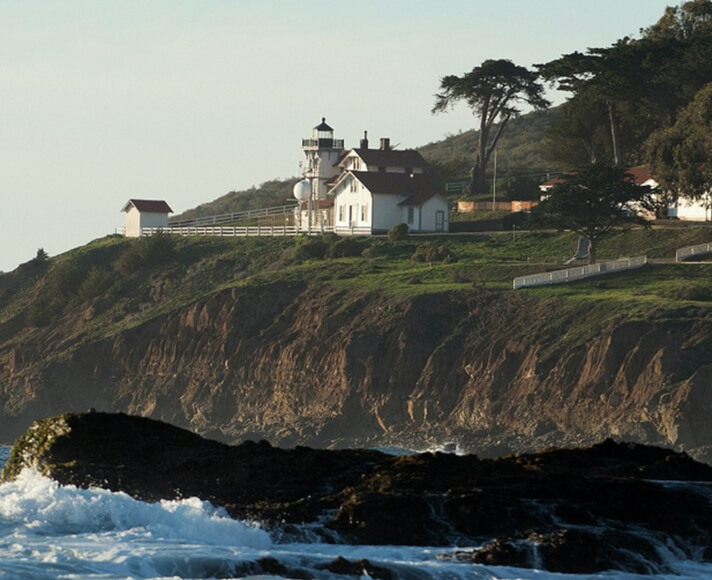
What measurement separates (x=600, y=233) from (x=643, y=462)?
2202 inches

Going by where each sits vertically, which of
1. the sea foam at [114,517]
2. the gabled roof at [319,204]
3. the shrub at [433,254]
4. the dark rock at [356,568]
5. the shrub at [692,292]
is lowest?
the dark rock at [356,568]

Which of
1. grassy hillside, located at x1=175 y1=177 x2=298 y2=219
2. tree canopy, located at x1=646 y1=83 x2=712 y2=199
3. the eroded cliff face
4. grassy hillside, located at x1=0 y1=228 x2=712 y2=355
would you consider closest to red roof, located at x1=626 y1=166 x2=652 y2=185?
tree canopy, located at x1=646 y1=83 x2=712 y2=199

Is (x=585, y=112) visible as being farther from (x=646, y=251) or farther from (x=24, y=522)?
(x=24, y=522)

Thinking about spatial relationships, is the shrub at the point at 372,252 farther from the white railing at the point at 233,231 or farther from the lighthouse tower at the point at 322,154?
the lighthouse tower at the point at 322,154

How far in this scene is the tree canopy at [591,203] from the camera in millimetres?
83375

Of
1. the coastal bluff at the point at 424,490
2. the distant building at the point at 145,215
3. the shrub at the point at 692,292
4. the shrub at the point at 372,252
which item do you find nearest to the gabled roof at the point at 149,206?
the distant building at the point at 145,215

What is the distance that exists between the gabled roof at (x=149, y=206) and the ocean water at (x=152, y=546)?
8681cm

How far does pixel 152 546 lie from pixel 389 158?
308 ft

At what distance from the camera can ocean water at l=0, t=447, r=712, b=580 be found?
925 inches

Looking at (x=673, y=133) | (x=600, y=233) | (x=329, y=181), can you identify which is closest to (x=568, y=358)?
(x=600, y=233)

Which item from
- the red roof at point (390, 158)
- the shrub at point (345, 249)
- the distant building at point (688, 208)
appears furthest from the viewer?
the red roof at point (390, 158)

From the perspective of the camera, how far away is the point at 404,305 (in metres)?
77.9

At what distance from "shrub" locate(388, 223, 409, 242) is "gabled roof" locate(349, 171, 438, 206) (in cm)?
424

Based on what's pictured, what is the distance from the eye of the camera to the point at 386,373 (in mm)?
73938
